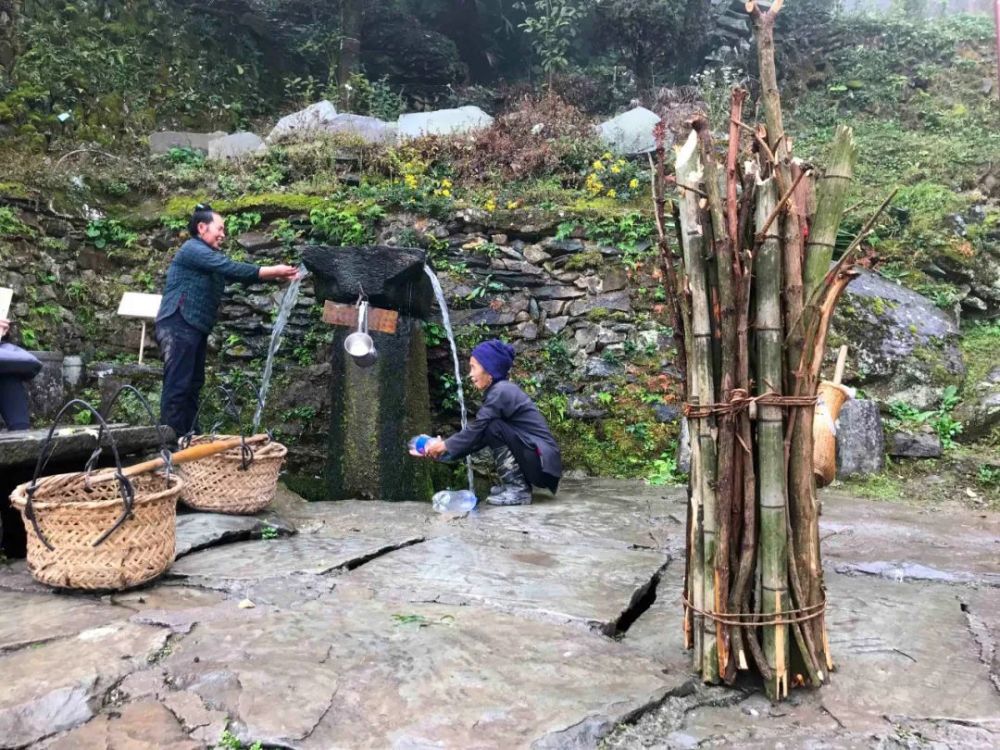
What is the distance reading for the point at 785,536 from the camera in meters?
2.04

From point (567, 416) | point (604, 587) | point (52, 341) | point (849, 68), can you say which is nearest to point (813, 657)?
point (604, 587)

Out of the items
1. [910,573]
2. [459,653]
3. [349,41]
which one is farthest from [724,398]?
[349,41]

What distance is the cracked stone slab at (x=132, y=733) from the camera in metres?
1.72

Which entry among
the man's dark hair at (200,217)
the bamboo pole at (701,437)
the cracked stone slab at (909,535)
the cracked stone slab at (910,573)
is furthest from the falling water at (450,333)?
the bamboo pole at (701,437)

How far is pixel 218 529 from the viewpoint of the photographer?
12.3 ft

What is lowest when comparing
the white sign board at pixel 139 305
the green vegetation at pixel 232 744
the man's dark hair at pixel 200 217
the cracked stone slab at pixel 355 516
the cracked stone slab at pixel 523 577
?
the green vegetation at pixel 232 744

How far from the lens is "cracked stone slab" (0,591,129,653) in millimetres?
2344

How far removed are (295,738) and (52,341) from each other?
5846 millimetres

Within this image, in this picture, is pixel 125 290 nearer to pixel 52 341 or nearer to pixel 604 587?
pixel 52 341

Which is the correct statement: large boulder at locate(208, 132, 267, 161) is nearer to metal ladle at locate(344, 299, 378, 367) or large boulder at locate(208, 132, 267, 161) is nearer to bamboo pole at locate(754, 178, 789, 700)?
metal ladle at locate(344, 299, 378, 367)

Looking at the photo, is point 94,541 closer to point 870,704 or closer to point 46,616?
point 46,616

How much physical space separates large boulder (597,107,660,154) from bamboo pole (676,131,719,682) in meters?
6.49

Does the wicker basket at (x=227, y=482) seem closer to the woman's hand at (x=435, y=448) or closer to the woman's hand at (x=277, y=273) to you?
the woman's hand at (x=435, y=448)

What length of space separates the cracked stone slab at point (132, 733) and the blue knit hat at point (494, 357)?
324 centimetres
